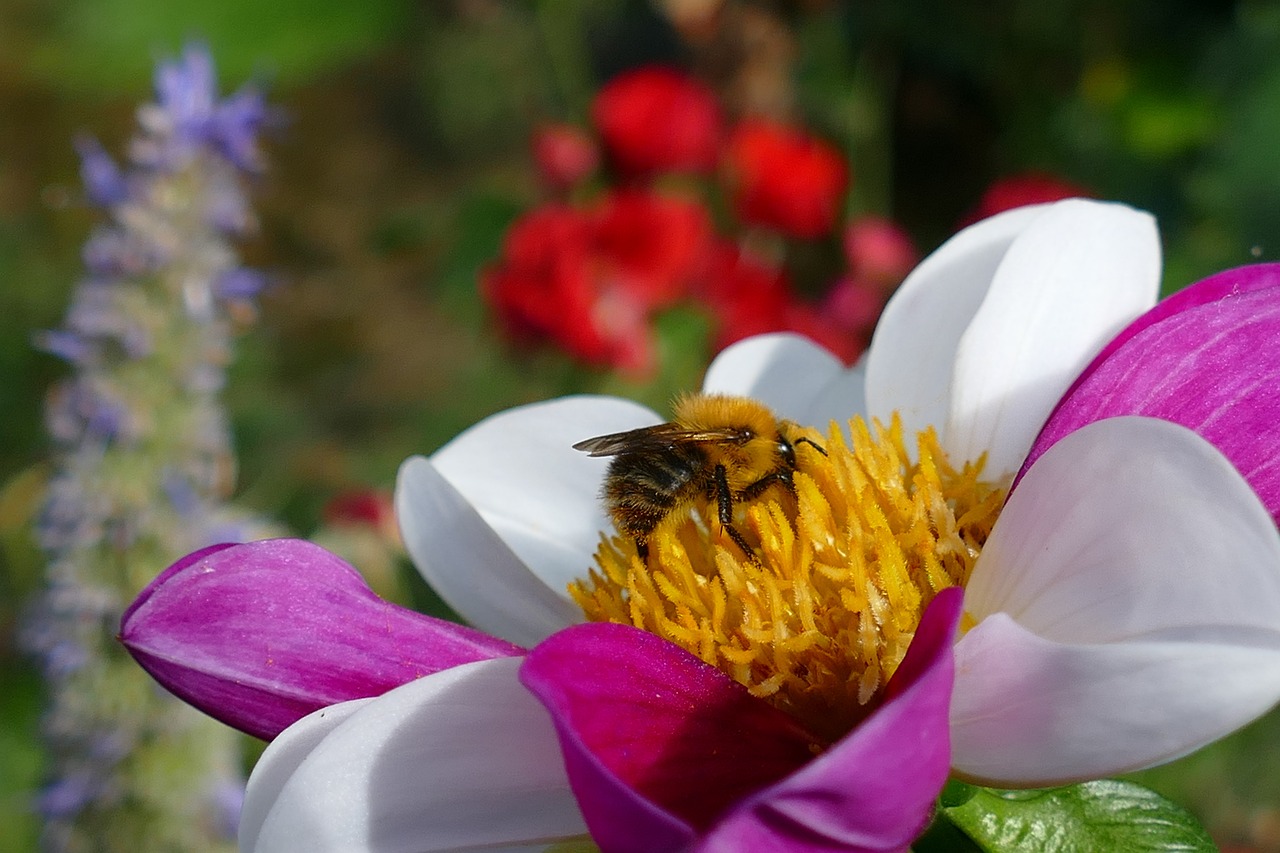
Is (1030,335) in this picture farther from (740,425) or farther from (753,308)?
(753,308)

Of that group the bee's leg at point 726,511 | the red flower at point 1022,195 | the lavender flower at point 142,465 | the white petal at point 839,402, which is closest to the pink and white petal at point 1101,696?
the bee's leg at point 726,511

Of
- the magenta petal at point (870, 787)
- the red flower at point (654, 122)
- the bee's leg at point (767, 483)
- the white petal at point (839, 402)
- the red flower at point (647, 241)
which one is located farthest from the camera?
the red flower at point (654, 122)

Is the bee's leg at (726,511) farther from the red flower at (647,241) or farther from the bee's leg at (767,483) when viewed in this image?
the red flower at (647,241)

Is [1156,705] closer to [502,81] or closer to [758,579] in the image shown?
→ [758,579]

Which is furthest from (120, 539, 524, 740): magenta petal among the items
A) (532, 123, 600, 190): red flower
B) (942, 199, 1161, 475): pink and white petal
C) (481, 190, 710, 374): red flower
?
(532, 123, 600, 190): red flower

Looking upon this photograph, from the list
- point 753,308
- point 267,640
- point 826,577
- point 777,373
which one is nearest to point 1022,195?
point 753,308

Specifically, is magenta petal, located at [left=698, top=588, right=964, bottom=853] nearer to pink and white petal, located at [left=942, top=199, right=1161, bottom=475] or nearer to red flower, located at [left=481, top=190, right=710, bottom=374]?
pink and white petal, located at [left=942, top=199, right=1161, bottom=475]
